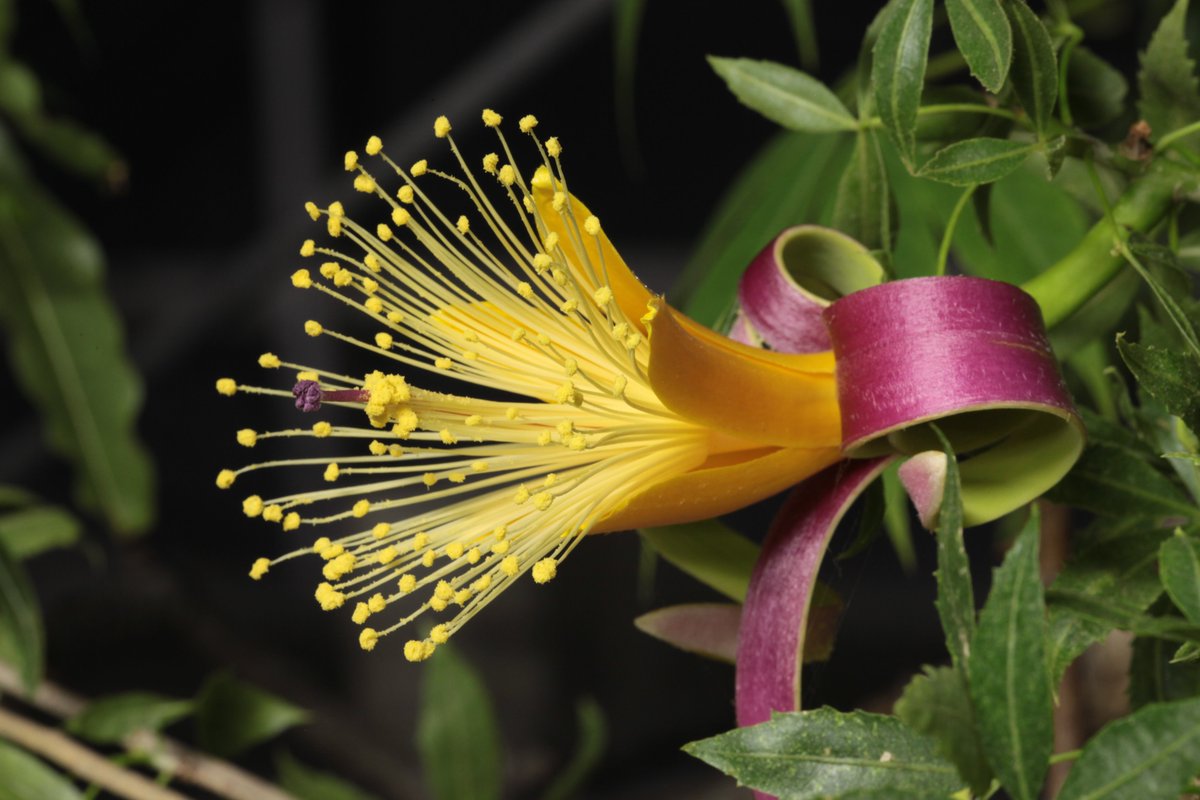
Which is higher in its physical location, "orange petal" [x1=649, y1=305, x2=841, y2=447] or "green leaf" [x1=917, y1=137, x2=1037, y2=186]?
"green leaf" [x1=917, y1=137, x2=1037, y2=186]

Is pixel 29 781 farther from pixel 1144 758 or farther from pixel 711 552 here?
pixel 1144 758

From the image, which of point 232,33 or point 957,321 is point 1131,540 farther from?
point 232,33

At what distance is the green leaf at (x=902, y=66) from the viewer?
302 millimetres

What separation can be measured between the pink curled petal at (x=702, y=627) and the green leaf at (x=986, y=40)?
15cm

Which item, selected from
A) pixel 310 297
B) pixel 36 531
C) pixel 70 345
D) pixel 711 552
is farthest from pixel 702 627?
pixel 310 297

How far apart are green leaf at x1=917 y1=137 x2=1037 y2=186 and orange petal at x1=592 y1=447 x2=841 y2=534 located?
0.24 ft

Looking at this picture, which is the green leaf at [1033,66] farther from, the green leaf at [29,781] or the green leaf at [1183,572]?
the green leaf at [29,781]

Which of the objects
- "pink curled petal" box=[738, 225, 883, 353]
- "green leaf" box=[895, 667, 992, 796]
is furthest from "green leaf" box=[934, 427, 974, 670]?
"pink curled petal" box=[738, 225, 883, 353]

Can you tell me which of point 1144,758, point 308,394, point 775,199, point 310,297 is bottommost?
point 1144,758

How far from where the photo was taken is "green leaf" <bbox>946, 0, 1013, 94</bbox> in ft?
0.94

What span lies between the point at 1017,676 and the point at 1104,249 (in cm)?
14

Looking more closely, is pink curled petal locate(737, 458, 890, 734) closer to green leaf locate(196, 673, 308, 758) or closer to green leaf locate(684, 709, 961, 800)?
green leaf locate(684, 709, 961, 800)

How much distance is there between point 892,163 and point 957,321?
0.24m

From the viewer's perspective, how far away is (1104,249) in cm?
32
